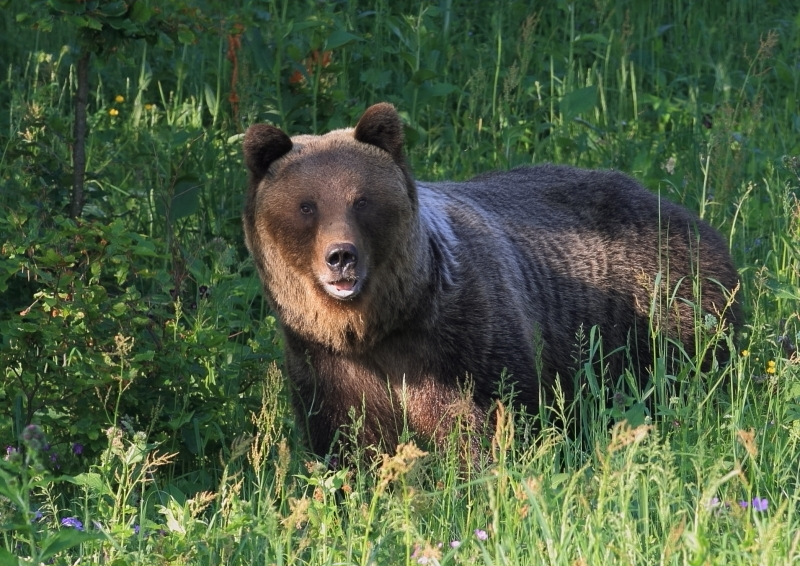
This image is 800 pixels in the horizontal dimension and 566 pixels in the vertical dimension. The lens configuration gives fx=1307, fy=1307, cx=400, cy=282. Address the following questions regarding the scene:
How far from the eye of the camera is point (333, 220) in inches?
201

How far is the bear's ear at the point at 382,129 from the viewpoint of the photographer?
213 inches

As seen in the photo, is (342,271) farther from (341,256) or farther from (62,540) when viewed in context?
(62,540)

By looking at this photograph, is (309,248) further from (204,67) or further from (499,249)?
(204,67)

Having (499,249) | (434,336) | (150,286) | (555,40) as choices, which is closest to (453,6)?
(555,40)

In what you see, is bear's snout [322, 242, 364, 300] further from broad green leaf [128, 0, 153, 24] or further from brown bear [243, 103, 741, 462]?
broad green leaf [128, 0, 153, 24]

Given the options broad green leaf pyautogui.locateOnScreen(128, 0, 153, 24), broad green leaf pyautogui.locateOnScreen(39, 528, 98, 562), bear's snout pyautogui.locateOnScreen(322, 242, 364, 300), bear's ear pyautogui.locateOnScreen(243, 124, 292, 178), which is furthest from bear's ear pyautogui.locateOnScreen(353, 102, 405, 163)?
broad green leaf pyautogui.locateOnScreen(39, 528, 98, 562)

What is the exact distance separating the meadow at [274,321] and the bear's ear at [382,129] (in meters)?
1.10

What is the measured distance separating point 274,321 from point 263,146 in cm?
161

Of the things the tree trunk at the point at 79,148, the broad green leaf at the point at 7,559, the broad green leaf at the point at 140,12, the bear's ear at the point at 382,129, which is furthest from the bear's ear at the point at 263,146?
the broad green leaf at the point at 7,559

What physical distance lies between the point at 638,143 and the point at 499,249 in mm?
3274

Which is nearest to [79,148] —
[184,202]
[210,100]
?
[184,202]

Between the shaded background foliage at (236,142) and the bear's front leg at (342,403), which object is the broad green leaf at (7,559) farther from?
the bear's front leg at (342,403)

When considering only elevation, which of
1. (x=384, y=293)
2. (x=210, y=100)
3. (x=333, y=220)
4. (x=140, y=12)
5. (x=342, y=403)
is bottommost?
(x=342, y=403)

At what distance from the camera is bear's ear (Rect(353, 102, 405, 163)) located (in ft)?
17.7
